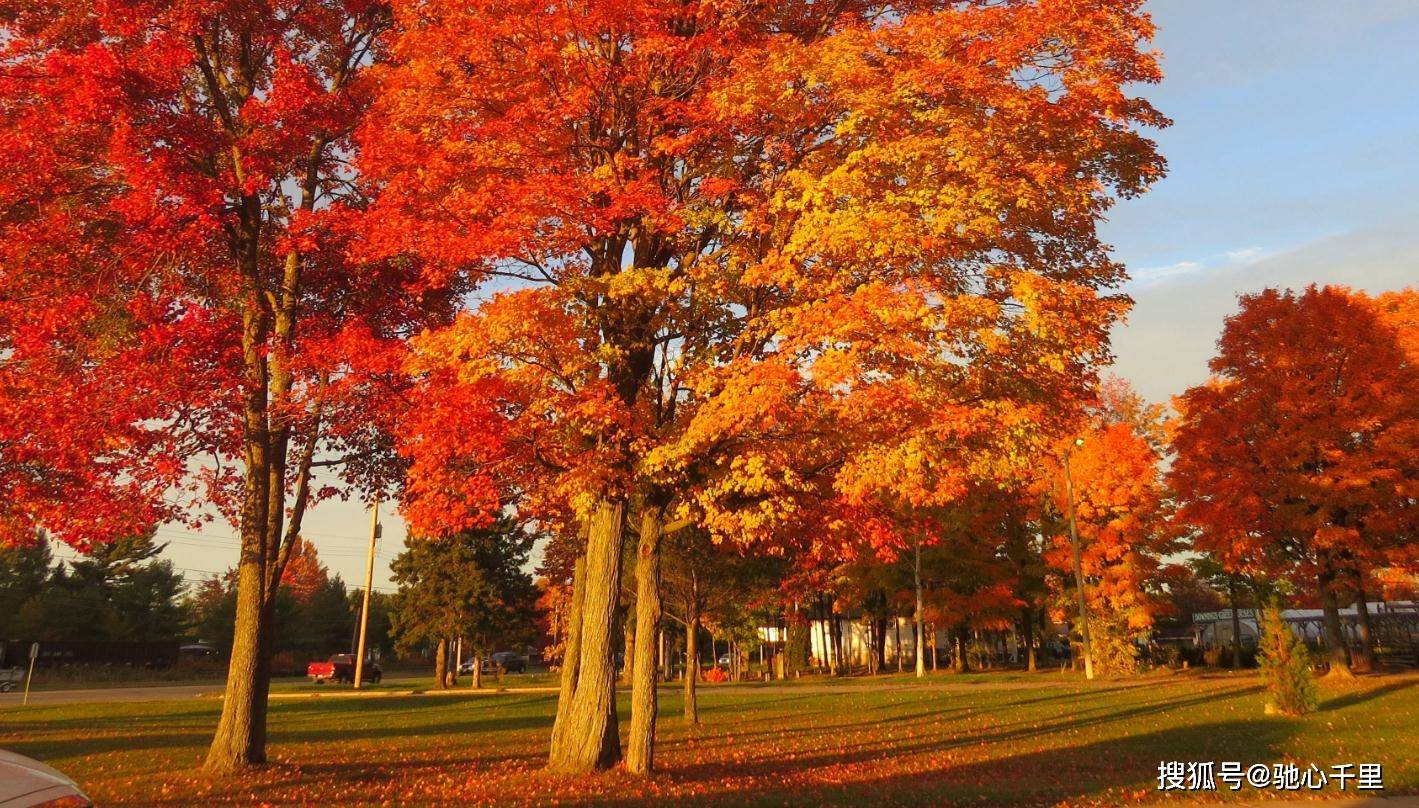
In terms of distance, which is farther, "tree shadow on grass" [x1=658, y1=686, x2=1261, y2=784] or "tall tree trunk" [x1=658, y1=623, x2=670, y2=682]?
"tall tree trunk" [x1=658, y1=623, x2=670, y2=682]

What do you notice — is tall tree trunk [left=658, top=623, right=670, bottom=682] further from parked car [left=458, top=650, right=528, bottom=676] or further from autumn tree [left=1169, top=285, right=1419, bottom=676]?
autumn tree [left=1169, top=285, right=1419, bottom=676]

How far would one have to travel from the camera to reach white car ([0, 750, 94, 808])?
328cm

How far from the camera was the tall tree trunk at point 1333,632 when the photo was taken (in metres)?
26.4

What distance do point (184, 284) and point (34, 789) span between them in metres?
13.7

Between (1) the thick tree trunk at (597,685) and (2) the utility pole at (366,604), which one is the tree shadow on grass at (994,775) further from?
(2) the utility pole at (366,604)

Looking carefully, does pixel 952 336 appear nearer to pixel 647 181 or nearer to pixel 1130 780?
pixel 647 181

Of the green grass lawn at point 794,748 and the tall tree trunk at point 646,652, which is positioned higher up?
the tall tree trunk at point 646,652

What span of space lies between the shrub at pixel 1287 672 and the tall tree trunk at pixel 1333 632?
10.4m

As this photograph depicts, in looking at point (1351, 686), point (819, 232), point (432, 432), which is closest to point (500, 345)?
point (432, 432)

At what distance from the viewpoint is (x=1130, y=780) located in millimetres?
11375

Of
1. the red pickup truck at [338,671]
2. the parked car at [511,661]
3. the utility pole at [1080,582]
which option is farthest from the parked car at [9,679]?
the utility pole at [1080,582]

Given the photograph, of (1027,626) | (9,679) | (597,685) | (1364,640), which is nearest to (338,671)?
(9,679)

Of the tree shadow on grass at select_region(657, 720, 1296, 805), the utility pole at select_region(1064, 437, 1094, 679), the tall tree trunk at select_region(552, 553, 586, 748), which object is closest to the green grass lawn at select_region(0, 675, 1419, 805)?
the tree shadow on grass at select_region(657, 720, 1296, 805)

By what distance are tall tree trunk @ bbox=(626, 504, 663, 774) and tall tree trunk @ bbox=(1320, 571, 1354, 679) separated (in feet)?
78.5
